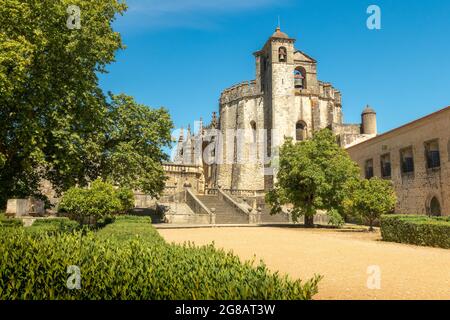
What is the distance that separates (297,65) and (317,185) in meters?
29.4

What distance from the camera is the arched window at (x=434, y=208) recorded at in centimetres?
2364

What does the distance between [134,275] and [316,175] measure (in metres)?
19.8

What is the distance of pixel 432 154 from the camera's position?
24.0 metres

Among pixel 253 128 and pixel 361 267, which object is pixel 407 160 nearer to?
pixel 361 267

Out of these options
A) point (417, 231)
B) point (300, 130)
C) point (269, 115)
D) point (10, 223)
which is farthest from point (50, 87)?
point (300, 130)

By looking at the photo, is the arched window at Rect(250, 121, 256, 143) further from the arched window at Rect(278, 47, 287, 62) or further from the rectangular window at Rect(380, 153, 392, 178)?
the rectangular window at Rect(380, 153, 392, 178)

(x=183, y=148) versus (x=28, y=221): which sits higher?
(x=183, y=148)

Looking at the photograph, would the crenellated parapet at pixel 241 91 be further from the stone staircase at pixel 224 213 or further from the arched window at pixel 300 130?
the stone staircase at pixel 224 213

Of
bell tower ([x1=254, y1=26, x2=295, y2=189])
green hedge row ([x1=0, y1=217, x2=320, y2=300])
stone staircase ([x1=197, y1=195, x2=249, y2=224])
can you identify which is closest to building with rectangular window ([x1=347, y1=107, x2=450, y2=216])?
stone staircase ([x1=197, y1=195, x2=249, y2=224])

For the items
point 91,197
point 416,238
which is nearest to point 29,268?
point 91,197

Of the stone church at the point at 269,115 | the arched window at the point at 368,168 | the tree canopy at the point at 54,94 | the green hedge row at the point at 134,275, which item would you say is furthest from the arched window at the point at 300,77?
the green hedge row at the point at 134,275

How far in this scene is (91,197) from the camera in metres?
15.9

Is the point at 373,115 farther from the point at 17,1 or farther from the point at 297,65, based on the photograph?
the point at 17,1
